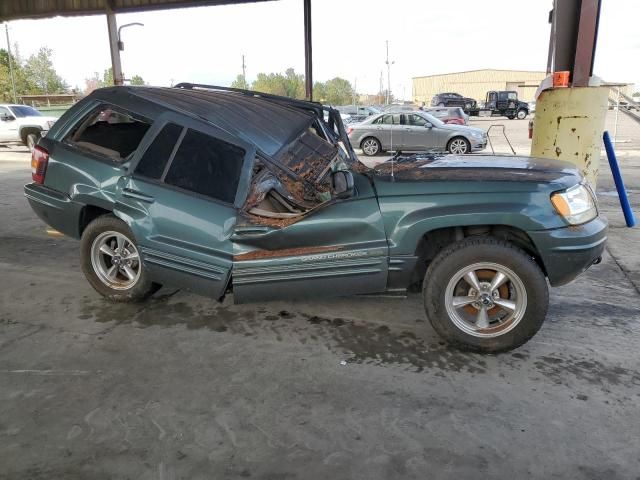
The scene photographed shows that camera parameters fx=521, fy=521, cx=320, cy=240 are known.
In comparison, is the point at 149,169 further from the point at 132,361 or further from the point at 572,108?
the point at 572,108

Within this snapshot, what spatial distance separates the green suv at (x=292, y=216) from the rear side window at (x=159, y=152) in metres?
0.01

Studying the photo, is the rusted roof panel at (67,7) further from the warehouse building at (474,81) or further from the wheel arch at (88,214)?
the warehouse building at (474,81)

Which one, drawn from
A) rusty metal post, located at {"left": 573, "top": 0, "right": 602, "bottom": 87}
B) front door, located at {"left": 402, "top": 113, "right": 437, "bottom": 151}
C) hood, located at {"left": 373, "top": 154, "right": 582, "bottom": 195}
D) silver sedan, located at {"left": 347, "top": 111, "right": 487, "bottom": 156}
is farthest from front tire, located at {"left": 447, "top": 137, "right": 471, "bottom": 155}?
hood, located at {"left": 373, "top": 154, "right": 582, "bottom": 195}

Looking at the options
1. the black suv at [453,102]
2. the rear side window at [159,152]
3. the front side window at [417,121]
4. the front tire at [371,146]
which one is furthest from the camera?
the black suv at [453,102]

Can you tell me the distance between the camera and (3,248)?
21.1 ft

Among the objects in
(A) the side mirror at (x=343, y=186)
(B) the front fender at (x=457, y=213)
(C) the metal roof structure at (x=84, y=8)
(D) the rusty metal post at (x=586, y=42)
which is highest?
(C) the metal roof structure at (x=84, y=8)

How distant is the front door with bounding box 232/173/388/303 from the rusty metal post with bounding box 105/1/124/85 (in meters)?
13.6

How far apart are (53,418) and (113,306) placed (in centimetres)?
170

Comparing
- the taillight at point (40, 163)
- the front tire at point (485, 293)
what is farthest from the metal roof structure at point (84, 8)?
the front tire at point (485, 293)

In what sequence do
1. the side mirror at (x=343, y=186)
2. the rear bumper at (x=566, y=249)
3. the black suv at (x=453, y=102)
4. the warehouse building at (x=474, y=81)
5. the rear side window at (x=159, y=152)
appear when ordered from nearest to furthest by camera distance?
the rear bumper at (x=566, y=249), the side mirror at (x=343, y=186), the rear side window at (x=159, y=152), the black suv at (x=453, y=102), the warehouse building at (x=474, y=81)

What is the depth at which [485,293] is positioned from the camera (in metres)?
3.38

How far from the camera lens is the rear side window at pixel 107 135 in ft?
14.5

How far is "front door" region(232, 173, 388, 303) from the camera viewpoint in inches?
137

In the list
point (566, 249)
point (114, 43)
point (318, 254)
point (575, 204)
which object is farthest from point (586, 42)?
point (114, 43)
